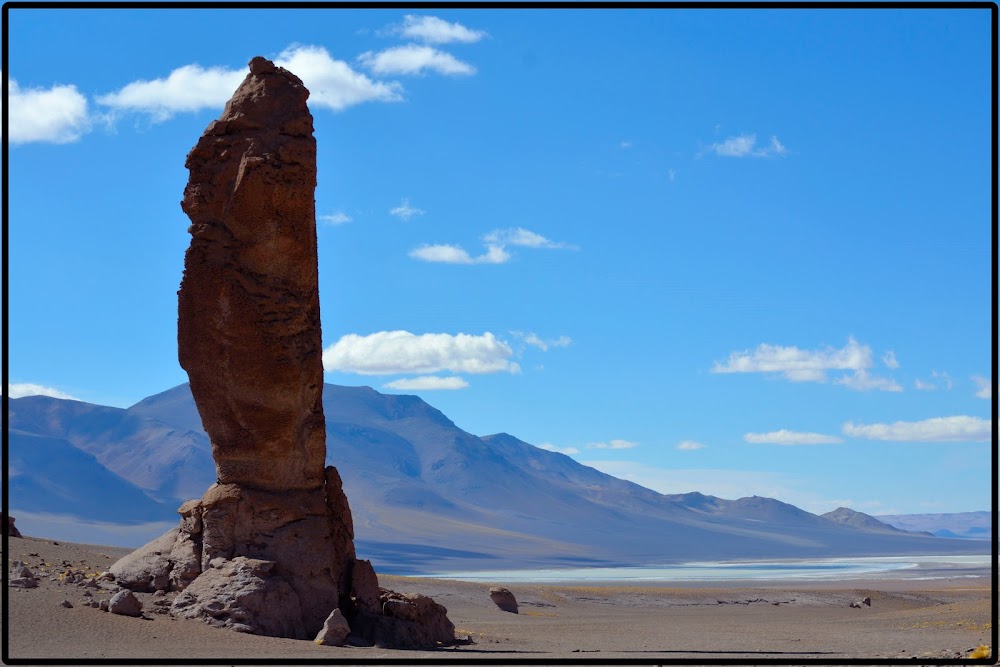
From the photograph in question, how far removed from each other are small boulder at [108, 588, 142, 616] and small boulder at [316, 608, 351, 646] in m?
2.60

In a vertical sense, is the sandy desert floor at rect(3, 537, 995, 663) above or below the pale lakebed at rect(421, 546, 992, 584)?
below

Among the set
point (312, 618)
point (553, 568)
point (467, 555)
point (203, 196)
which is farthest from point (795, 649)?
point (467, 555)

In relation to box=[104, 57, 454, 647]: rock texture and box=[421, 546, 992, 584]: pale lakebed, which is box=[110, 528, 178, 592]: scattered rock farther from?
box=[421, 546, 992, 584]: pale lakebed

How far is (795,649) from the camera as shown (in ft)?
66.6

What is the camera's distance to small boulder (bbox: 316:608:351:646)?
59.8 ft

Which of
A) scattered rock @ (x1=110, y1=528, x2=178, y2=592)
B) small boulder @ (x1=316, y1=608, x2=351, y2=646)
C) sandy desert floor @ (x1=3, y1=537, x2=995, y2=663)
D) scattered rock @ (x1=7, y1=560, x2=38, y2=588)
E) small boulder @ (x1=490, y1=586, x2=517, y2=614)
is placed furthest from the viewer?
small boulder @ (x1=490, y1=586, x2=517, y2=614)

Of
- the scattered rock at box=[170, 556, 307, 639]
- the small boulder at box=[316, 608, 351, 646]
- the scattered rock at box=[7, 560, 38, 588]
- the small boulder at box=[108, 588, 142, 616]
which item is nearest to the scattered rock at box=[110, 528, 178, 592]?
the scattered rock at box=[170, 556, 307, 639]

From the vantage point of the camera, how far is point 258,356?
64.1 feet

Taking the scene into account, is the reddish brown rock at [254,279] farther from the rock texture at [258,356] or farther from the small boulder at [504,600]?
the small boulder at [504,600]

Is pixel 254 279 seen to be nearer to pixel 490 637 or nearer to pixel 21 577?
pixel 21 577

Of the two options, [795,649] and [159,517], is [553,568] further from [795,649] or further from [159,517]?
[795,649]

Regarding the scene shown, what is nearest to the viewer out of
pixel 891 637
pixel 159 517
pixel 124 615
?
pixel 124 615

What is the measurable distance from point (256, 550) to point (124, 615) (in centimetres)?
239

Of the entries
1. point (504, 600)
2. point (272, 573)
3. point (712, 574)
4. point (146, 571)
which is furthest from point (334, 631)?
point (712, 574)
